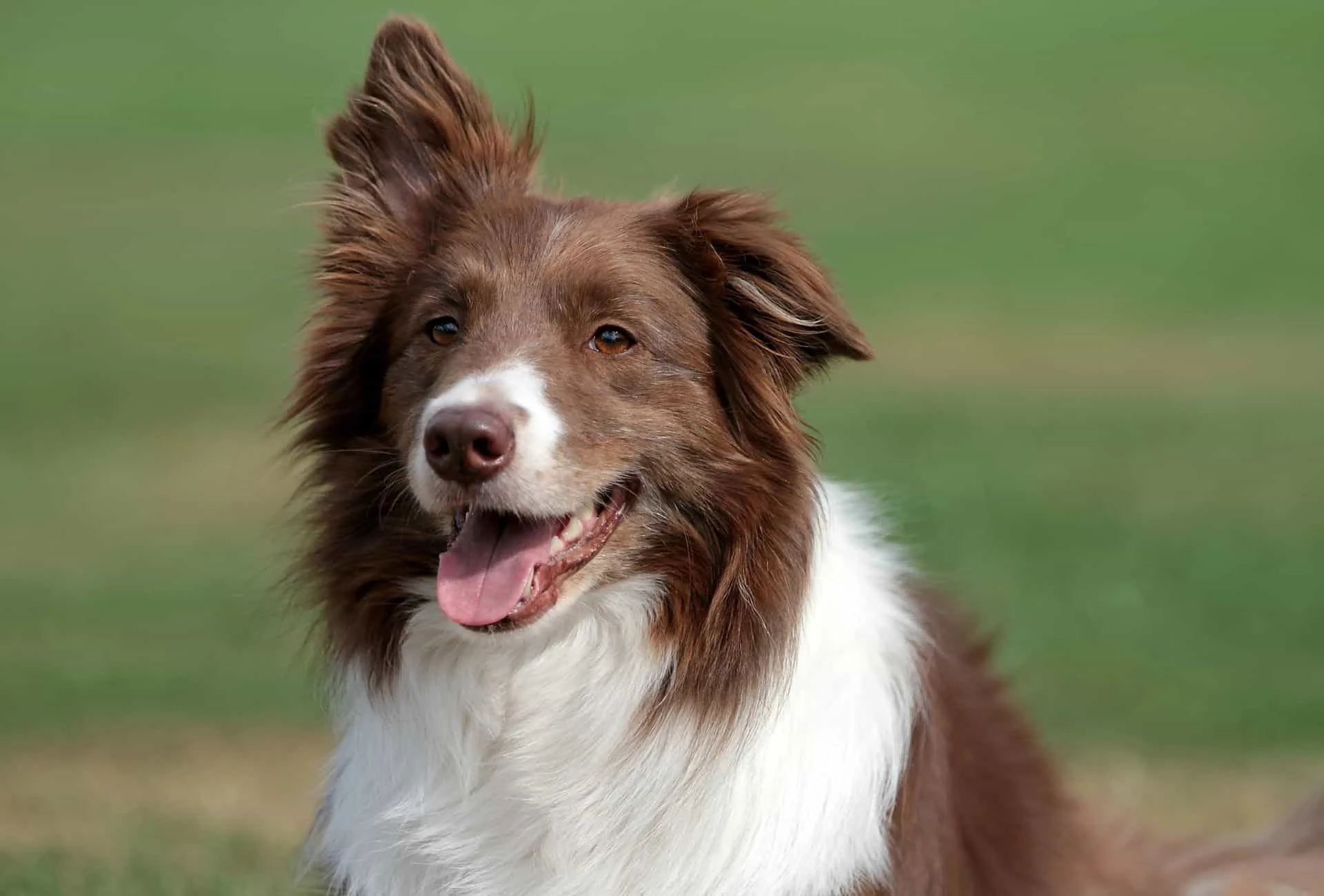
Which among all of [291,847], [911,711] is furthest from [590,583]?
[291,847]

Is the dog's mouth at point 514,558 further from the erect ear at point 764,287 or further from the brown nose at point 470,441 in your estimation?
the erect ear at point 764,287

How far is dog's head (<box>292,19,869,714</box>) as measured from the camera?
16.5 ft

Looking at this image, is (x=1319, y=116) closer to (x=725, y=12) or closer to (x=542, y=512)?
(x=725, y=12)

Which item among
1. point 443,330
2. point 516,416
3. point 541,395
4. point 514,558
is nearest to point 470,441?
point 516,416

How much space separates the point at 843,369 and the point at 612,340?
1431cm

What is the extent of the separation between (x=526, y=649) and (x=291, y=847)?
10.4 ft

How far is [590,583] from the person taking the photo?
16.8ft


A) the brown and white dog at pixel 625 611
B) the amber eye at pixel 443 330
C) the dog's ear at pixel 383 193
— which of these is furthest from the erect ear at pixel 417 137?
the amber eye at pixel 443 330

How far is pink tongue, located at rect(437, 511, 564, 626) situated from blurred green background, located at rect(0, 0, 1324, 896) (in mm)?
799

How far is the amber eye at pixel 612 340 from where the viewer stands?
5277 mm

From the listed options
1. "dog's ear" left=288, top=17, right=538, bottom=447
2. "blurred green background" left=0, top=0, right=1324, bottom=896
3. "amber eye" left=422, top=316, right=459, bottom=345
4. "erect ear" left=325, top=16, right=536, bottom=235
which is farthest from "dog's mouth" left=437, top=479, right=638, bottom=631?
"erect ear" left=325, top=16, right=536, bottom=235

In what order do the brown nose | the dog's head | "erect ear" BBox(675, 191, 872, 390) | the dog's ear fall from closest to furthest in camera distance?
the brown nose < the dog's head < "erect ear" BBox(675, 191, 872, 390) < the dog's ear

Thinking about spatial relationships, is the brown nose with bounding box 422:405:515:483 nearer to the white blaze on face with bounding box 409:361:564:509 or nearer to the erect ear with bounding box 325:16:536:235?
the white blaze on face with bounding box 409:361:564:509

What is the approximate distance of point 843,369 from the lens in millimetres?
19469
